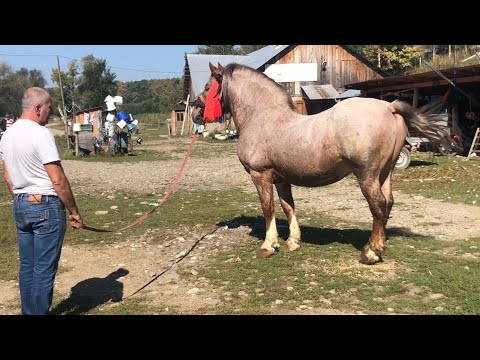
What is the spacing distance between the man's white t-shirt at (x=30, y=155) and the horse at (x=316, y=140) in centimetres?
310

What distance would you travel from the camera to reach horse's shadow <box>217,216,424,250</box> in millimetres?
7066

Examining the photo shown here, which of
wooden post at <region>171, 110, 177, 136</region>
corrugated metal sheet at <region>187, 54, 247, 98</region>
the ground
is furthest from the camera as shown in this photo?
wooden post at <region>171, 110, 177, 136</region>

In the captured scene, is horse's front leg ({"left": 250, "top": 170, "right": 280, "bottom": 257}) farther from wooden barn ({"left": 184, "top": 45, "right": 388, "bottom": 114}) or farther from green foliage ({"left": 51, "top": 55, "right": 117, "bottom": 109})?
green foliage ({"left": 51, "top": 55, "right": 117, "bottom": 109})

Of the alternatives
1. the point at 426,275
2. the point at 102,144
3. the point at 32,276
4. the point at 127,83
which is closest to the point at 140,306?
the point at 32,276

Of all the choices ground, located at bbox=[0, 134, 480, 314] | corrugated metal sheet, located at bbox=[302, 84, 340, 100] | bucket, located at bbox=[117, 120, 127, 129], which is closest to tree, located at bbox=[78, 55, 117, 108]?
corrugated metal sheet, located at bbox=[302, 84, 340, 100]

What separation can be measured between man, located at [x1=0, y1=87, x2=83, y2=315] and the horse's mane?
130 inches

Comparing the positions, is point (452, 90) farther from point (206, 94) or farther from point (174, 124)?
point (174, 124)

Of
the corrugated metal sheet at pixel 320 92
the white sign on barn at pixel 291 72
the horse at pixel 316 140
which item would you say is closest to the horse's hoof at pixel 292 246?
the horse at pixel 316 140

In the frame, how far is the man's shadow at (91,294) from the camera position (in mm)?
4827

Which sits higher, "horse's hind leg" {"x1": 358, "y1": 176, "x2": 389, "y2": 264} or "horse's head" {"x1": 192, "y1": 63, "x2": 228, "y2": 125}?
"horse's head" {"x1": 192, "y1": 63, "x2": 228, "y2": 125}

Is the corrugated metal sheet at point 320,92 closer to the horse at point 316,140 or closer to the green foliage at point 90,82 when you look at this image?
the horse at point 316,140

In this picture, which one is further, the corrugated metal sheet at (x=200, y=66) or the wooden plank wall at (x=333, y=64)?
the corrugated metal sheet at (x=200, y=66)

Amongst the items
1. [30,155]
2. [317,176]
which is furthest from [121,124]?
[30,155]

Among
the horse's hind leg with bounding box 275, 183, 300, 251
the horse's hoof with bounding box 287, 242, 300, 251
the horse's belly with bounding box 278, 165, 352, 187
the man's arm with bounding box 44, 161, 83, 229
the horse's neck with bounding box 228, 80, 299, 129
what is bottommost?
the horse's hoof with bounding box 287, 242, 300, 251
